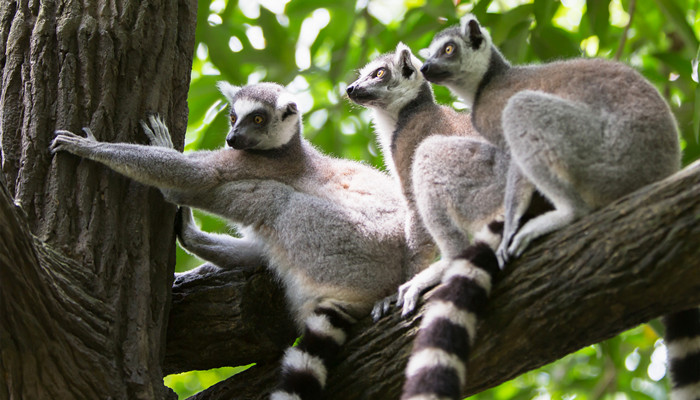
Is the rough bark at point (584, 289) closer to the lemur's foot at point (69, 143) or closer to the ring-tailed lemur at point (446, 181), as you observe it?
the ring-tailed lemur at point (446, 181)

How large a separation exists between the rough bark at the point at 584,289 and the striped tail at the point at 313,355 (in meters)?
0.18

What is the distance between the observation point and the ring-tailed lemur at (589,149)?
138 inches

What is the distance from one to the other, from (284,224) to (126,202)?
99cm

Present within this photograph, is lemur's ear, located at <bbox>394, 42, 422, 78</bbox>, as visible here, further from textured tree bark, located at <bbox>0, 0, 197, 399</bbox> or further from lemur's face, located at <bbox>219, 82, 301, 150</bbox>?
textured tree bark, located at <bbox>0, 0, 197, 399</bbox>

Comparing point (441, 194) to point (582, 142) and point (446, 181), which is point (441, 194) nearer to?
point (446, 181)

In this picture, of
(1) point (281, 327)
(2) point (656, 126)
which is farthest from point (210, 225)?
(2) point (656, 126)

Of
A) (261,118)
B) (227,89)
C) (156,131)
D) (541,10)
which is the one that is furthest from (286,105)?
(541,10)

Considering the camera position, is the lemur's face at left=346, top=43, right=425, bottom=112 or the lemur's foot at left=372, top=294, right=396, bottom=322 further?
the lemur's face at left=346, top=43, right=425, bottom=112

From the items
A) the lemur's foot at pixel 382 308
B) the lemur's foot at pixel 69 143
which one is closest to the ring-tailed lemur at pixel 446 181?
the lemur's foot at pixel 382 308

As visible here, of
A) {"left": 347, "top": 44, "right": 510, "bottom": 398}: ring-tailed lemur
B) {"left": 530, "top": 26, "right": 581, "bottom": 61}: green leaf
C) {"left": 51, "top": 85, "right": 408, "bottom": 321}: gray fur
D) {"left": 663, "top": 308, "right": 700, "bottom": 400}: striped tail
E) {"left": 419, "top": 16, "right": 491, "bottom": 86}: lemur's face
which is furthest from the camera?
{"left": 530, "top": 26, "right": 581, "bottom": 61}: green leaf

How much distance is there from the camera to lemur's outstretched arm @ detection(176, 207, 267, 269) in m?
4.81

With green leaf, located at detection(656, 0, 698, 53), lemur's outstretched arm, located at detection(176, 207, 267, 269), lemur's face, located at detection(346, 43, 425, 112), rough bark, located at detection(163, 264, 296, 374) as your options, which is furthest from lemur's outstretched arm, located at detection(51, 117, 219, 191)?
green leaf, located at detection(656, 0, 698, 53)

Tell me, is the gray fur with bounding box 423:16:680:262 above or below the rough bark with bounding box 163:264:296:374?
above

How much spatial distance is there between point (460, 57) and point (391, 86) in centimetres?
74
